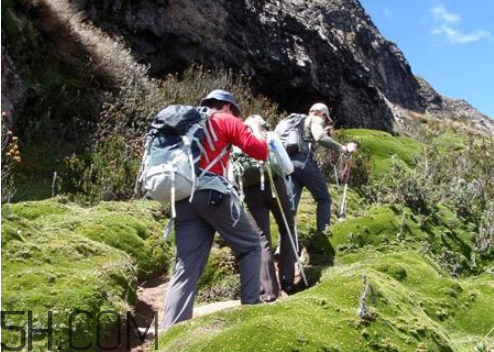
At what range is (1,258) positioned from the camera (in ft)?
15.7

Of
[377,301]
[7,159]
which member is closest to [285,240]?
[377,301]

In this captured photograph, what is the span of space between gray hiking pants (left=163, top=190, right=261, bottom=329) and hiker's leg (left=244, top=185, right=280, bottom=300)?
3.23 ft

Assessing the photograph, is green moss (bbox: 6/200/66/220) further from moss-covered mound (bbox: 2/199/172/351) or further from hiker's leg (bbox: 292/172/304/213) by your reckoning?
hiker's leg (bbox: 292/172/304/213)

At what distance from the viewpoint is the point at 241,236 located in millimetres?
5199

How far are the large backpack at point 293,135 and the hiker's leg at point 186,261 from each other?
2.94 m

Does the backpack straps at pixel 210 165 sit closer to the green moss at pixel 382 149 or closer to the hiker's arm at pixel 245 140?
the hiker's arm at pixel 245 140

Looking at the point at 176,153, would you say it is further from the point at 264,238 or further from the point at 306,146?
the point at 306,146

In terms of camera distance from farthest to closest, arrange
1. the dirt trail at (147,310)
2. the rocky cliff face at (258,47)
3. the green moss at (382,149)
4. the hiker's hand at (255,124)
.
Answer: the rocky cliff face at (258,47) < the green moss at (382,149) < the hiker's hand at (255,124) < the dirt trail at (147,310)

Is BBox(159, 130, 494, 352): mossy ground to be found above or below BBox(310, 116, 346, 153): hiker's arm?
below

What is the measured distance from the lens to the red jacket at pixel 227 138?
16.6 ft

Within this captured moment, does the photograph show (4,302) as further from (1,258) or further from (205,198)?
(205,198)

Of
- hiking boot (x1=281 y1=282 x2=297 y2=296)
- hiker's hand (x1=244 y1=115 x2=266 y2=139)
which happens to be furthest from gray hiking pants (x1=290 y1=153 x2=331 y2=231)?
hiker's hand (x1=244 y1=115 x2=266 y2=139)

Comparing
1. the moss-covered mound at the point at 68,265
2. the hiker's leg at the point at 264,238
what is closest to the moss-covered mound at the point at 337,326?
the moss-covered mound at the point at 68,265

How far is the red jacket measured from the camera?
5.07m
